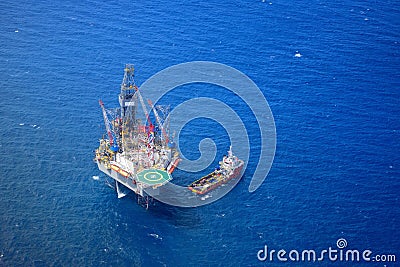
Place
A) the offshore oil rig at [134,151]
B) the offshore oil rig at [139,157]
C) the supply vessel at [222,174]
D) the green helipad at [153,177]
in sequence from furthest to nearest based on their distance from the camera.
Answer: the supply vessel at [222,174], the offshore oil rig at [139,157], the offshore oil rig at [134,151], the green helipad at [153,177]

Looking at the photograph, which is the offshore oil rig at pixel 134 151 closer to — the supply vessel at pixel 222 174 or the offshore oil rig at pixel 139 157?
the offshore oil rig at pixel 139 157

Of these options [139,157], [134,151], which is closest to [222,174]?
[139,157]

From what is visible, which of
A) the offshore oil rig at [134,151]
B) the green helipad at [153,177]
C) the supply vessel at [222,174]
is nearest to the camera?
the green helipad at [153,177]

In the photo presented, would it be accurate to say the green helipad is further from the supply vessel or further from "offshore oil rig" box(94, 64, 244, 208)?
the supply vessel

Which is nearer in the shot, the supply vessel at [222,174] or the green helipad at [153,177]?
the green helipad at [153,177]

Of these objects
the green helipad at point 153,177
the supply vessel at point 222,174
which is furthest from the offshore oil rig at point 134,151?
the supply vessel at point 222,174

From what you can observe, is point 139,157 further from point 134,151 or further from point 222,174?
point 222,174

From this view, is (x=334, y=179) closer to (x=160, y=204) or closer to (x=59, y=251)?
(x=160, y=204)

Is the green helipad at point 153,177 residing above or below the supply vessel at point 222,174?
below
